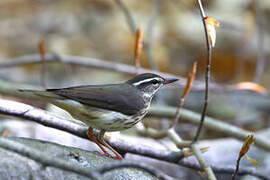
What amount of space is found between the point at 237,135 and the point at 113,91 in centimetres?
216

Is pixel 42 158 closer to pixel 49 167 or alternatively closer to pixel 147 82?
pixel 49 167

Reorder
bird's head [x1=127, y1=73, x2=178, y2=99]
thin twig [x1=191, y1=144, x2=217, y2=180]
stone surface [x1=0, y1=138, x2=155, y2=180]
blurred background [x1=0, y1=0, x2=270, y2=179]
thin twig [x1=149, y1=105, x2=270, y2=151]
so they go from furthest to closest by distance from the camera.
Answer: blurred background [x1=0, y1=0, x2=270, y2=179]
thin twig [x1=149, y1=105, x2=270, y2=151]
bird's head [x1=127, y1=73, x2=178, y2=99]
thin twig [x1=191, y1=144, x2=217, y2=180]
stone surface [x1=0, y1=138, x2=155, y2=180]

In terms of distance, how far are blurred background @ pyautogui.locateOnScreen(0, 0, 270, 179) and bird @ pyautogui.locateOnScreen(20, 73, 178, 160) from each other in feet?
15.8

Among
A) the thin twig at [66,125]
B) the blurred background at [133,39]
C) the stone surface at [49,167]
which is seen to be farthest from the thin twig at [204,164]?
the blurred background at [133,39]

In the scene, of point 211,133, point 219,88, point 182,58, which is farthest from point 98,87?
point 182,58

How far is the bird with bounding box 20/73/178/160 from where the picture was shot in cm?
341

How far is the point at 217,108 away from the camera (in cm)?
847

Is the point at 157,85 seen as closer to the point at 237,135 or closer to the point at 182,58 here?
the point at 237,135

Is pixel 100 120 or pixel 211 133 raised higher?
pixel 100 120

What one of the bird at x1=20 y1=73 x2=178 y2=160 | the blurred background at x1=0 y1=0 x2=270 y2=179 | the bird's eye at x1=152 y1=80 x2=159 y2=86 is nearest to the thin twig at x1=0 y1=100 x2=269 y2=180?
the bird at x1=20 y1=73 x2=178 y2=160

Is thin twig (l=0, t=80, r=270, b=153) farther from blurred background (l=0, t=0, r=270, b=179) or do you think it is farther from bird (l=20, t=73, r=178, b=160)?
blurred background (l=0, t=0, r=270, b=179)

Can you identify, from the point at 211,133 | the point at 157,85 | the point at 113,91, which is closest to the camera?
the point at 113,91

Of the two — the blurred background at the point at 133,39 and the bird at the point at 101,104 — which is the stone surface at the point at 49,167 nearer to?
the bird at the point at 101,104

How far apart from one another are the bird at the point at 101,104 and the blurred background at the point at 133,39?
4818 millimetres
